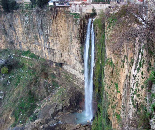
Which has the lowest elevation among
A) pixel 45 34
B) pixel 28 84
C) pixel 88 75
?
pixel 28 84

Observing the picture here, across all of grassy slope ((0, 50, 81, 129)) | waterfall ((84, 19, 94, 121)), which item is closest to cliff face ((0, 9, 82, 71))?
waterfall ((84, 19, 94, 121))

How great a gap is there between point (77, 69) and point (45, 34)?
5.25 metres

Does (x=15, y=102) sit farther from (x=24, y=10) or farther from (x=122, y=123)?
(x=122, y=123)

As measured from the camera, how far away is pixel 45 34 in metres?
18.5

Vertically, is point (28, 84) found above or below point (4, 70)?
below

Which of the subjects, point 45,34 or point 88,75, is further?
point 45,34

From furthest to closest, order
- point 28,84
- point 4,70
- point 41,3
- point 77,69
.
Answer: point 4,70, point 28,84, point 41,3, point 77,69

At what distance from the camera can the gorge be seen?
700cm

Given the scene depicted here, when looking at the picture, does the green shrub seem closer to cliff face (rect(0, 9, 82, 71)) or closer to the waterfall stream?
cliff face (rect(0, 9, 82, 71))

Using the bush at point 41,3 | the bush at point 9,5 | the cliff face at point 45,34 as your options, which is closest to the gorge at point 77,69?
the cliff face at point 45,34

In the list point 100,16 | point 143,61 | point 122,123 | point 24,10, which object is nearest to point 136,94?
point 143,61

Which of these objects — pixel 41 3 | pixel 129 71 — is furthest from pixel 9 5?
pixel 129 71

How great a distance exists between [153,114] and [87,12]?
11.3 m

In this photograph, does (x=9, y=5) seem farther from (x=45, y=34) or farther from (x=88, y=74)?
(x=88, y=74)
